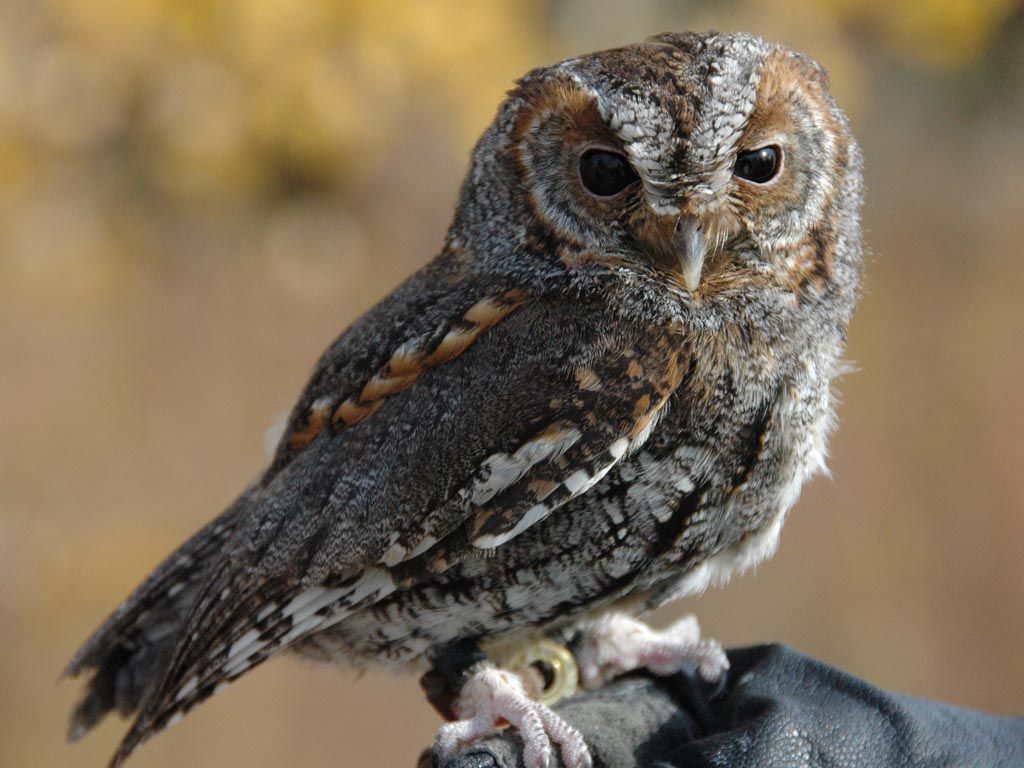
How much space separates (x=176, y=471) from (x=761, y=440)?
3254 mm

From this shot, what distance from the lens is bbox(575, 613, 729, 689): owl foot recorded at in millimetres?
1789

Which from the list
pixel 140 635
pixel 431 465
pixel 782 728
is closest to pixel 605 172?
pixel 431 465

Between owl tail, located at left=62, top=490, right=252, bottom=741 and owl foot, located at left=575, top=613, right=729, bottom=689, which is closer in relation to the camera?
owl foot, located at left=575, top=613, right=729, bottom=689

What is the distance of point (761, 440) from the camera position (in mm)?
1535

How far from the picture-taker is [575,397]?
4.75 feet

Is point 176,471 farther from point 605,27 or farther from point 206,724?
point 605,27

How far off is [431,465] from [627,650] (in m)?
0.58

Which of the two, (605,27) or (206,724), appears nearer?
(206,724)

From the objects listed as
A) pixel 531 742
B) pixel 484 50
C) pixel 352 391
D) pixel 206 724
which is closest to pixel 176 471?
pixel 206 724

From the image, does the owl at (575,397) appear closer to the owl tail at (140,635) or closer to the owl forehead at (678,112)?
the owl forehead at (678,112)

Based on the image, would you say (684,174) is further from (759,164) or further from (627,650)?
(627,650)

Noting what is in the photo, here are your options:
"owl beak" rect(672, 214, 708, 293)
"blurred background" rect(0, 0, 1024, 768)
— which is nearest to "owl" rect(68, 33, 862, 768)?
"owl beak" rect(672, 214, 708, 293)

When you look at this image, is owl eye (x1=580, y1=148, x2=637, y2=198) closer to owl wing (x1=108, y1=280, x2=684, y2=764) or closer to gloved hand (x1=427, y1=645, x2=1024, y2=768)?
owl wing (x1=108, y1=280, x2=684, y2=764)

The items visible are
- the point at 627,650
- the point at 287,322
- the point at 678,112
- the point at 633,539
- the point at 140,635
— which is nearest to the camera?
the point at 678,112
